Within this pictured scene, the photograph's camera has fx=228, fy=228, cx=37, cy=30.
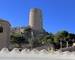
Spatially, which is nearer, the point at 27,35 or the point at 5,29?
the point at 5,29

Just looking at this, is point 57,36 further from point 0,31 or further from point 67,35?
point 0,31

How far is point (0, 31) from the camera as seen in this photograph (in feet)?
82.9

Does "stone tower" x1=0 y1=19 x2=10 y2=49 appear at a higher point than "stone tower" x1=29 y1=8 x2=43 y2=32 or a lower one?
lower

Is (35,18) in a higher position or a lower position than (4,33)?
higher

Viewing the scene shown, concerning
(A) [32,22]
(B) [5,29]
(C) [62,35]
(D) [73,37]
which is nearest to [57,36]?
(C) [62,35]

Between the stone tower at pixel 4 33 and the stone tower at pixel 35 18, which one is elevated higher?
the stone tower at pixel 35 18

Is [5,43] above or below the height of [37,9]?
below

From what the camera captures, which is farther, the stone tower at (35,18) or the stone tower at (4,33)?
the stone tower at (35,18)

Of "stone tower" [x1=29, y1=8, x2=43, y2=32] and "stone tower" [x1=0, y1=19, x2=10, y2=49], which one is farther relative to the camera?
"stone tower" [x1=29, y1=8, x2=43, y2=32]

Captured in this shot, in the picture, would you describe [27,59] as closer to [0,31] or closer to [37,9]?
[0,31]

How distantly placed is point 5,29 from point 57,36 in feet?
62.8

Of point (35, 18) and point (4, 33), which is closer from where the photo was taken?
point (4, 33)

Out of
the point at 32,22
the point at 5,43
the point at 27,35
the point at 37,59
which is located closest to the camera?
the point at 37,59

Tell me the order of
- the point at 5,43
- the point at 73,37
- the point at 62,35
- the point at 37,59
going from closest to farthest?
1. the point at 37,59
2. the point at 5,43
3. the point at 62,35
4. the point at 73,37
